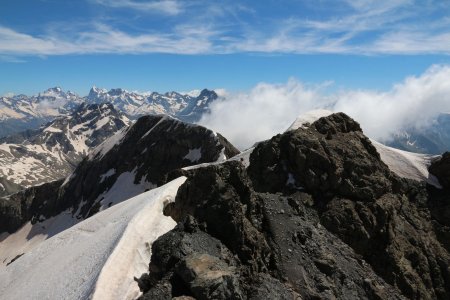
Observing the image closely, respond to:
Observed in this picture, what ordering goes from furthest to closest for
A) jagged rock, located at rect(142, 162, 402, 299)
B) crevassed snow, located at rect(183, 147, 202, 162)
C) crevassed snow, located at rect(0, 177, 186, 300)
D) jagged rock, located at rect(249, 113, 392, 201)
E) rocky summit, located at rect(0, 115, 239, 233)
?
rocky summit, located at rect(0, 115, 239, 233) → crevassed snow, located at rect(183, 147, 202, 162) → jagged rock, located at rect(249, 113, 392, 201) → crevassed snow, located at rect(0, 177, 186, 300) → jagged rock, located at rect(142, 162, 402, 299)

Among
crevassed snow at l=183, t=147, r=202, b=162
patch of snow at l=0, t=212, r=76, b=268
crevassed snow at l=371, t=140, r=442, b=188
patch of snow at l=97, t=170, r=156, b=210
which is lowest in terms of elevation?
patch of snow at l=0, t=212, r=76, b=268

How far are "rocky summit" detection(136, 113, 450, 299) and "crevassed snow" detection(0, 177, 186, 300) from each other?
176 cm

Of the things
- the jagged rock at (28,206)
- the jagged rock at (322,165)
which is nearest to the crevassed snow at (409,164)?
the jagged rock at (322,165)

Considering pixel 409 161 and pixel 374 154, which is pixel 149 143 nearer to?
pixel 409 161

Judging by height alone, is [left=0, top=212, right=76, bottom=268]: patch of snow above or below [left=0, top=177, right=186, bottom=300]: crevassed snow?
below

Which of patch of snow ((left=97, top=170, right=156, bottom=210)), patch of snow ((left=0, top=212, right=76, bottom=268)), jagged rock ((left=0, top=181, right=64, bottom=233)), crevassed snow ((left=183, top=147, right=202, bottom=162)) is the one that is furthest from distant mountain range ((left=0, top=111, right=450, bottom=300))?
jagged rock ((left=0, top=181, right=64, bottom=233))

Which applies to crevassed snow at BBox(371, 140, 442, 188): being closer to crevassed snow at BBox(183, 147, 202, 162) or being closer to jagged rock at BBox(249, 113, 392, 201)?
jagged rock at BBox(249, 113, 392, 201)

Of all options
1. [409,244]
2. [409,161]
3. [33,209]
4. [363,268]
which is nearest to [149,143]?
[33,209]

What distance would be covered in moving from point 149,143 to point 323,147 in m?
110

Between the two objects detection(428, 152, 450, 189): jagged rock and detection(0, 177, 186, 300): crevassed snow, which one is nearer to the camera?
detection(0, 177, 186, 300): crevassed snow

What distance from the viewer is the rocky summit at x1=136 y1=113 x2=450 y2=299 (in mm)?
24656

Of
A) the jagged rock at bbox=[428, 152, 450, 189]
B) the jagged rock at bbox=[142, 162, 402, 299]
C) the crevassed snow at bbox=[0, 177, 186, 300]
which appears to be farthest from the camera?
the jagged rock at bbox=[428, 152, 450, 189]

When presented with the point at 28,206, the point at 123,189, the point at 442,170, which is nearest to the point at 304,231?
the point at 442,170

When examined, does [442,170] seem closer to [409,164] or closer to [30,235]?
[409,164]
